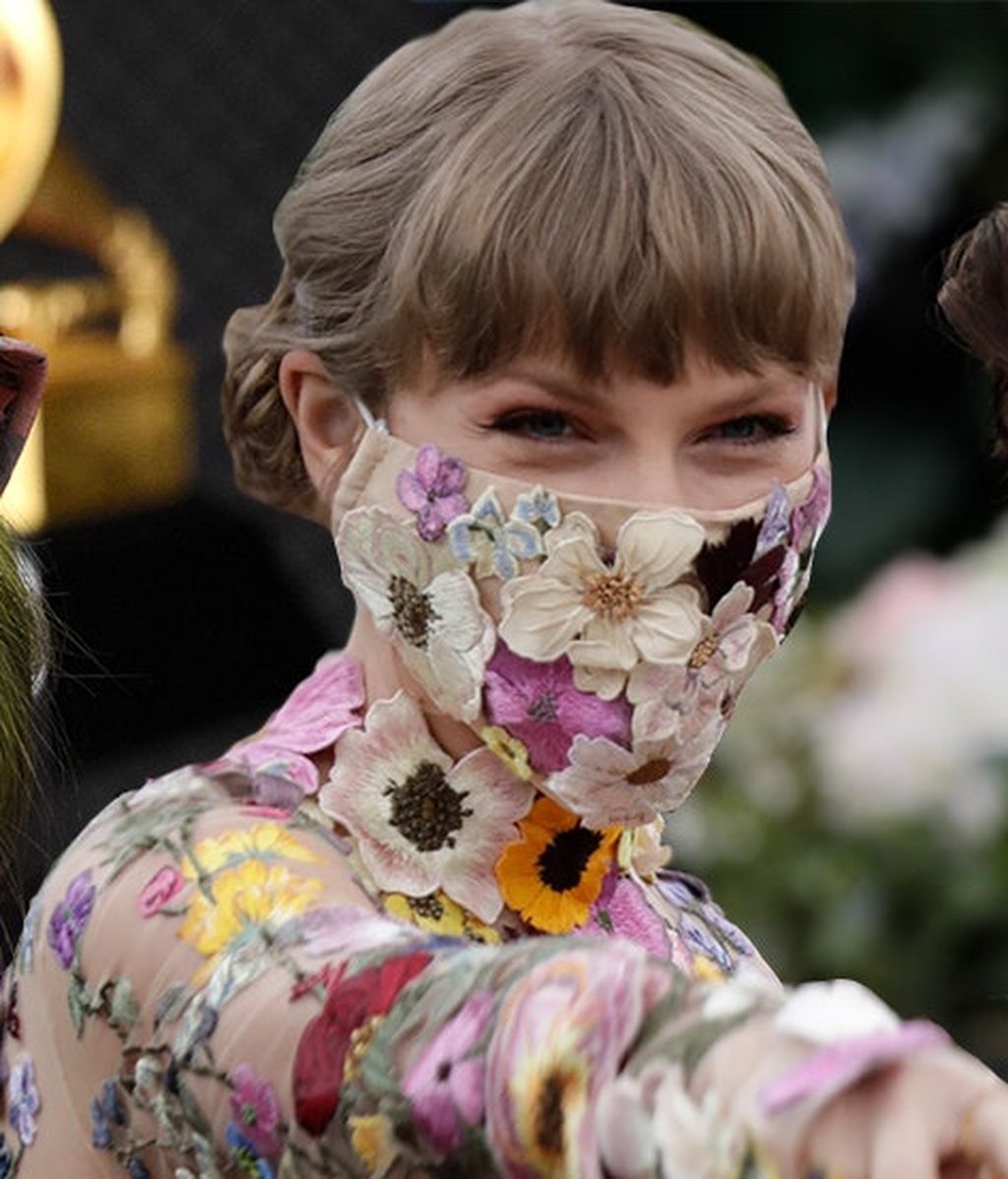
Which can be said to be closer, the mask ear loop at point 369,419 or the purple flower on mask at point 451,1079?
the purple flower on mask at point 451,1079

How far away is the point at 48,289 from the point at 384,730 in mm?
2925

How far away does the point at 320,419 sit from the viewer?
2404 mm

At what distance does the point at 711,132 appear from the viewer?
2295mm

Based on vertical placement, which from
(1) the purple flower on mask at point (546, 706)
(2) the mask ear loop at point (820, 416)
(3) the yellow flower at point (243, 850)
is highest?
(2) the mask ear loop at point (820, 416)

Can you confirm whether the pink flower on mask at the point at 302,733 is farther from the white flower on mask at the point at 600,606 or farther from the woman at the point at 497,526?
the white flower on mask at the point at 600,606

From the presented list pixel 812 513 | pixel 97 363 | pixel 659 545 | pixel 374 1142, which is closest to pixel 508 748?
pixel 659 545

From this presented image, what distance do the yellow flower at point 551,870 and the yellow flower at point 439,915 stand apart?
3 centimetres

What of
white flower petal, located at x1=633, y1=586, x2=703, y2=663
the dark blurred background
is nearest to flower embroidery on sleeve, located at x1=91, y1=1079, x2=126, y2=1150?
white flower petal, located at x1=633, y1=586, x2=703, y2=663

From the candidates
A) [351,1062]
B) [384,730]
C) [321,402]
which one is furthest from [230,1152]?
[321,402]

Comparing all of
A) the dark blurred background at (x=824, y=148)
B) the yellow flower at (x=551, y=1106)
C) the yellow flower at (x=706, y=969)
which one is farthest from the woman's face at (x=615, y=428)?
the dark blurred background at (x=824, y=148)

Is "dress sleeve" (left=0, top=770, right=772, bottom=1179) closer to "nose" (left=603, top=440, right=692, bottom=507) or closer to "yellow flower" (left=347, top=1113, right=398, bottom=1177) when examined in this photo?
"yellow flower" (left=347, top=1113, right=398, bottom=1177)

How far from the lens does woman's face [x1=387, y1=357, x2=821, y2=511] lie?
Result: 2.21 meters

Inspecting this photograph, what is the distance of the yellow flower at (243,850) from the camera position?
212cm

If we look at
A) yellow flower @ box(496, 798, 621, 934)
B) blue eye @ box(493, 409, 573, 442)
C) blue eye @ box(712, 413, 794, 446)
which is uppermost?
blue eye @ box(493, 409, 573, 442)
